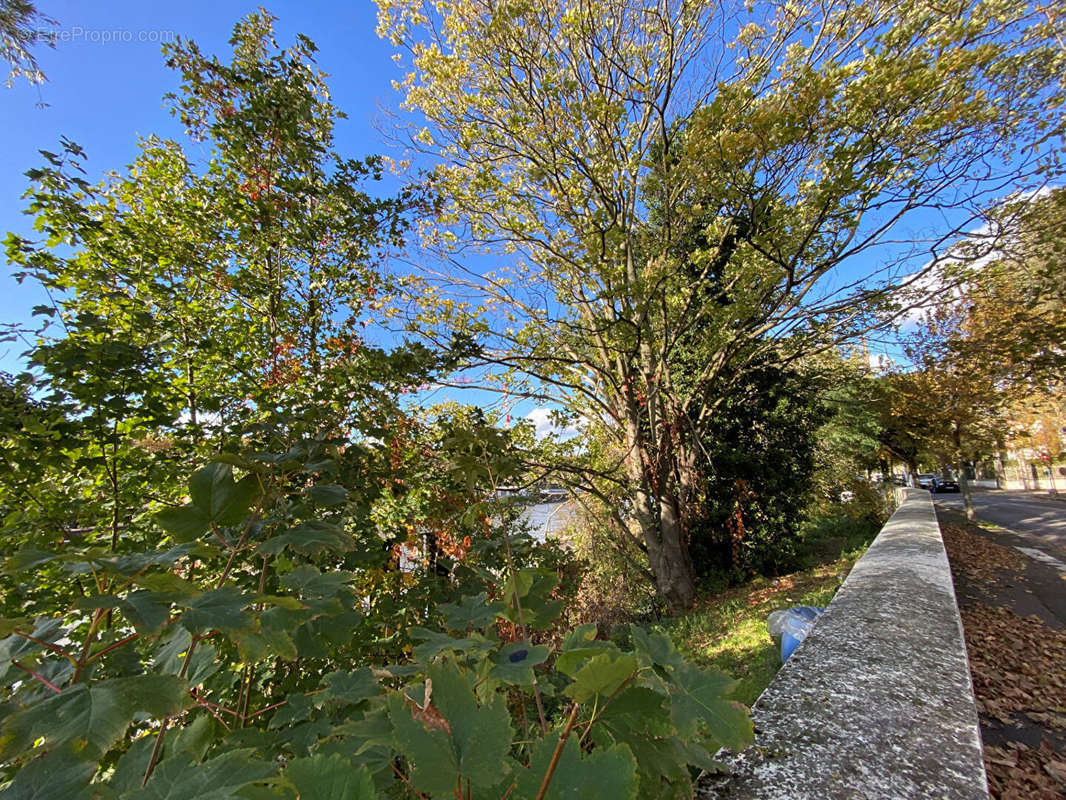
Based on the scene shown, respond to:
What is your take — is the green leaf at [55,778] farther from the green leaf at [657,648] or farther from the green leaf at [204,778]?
the green leaf at [657,648]

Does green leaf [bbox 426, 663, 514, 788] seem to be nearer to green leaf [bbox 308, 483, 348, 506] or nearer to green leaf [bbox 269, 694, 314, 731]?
green leaf [bbox 269, 694, 314, 731]

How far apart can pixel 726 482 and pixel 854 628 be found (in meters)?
7.66

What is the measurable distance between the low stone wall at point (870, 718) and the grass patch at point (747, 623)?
1.16 meters

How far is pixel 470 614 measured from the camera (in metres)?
1.06

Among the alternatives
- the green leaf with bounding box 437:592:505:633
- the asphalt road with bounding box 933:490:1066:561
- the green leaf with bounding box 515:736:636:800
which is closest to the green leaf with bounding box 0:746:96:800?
the green leaf with bounding box 515:736:636:800

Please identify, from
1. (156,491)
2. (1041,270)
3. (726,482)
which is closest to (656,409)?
(726,482)

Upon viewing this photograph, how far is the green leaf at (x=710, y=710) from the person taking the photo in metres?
0.61

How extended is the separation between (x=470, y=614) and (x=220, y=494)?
627 mm

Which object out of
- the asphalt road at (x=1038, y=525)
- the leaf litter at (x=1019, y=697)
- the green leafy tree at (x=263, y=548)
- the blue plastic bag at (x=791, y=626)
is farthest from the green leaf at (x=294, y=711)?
the asphalt road at (x=1038, y=525)

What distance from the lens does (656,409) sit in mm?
7590

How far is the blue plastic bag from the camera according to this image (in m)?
3.35

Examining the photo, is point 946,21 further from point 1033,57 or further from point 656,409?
point 656,409

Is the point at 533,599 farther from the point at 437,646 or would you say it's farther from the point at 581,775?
the point at 581,775

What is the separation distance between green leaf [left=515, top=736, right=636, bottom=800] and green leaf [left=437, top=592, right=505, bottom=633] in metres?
0.50
